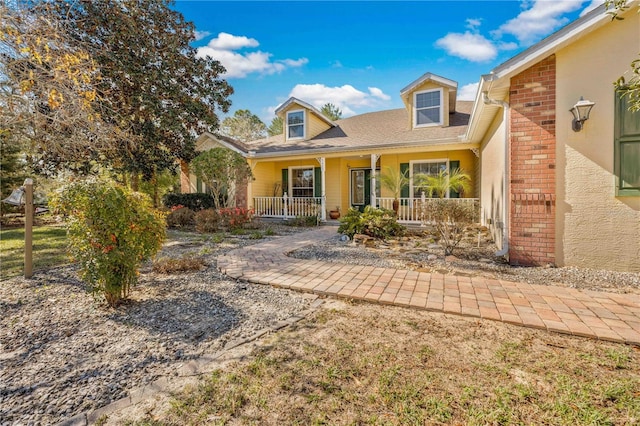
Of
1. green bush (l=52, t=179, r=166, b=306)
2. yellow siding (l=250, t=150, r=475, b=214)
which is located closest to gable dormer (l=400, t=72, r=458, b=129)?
yellow siding (l=250, t=150, r=475, b=214)

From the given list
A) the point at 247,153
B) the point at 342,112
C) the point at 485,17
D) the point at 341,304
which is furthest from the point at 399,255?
the point at 342,112

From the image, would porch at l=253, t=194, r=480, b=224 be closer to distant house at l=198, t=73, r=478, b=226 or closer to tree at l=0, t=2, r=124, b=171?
distant house at l=198, t=73, r=478, b=226

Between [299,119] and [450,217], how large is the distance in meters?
9.56

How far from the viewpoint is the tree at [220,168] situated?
982cm

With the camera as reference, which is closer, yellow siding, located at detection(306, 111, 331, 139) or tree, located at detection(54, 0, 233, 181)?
tree, located at detection(54, 0, 233, 181)

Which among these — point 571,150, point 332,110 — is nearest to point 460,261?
point 571,150

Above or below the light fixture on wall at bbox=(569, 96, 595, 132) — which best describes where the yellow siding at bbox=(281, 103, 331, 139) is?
above

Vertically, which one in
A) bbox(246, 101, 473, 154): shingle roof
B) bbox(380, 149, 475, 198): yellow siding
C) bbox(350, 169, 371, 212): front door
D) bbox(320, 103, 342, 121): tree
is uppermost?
bbox(320, 103, 342, 121): tree

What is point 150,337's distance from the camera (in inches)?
109

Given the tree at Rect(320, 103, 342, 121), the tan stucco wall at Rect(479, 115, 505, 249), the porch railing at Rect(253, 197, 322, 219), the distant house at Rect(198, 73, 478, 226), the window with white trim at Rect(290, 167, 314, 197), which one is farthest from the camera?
the tree at Rect(320, 103, 342, 121)

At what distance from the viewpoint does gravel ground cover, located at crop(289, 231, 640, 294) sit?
4.14 meters

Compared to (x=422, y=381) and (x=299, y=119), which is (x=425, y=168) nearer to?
(x=299, y=119)

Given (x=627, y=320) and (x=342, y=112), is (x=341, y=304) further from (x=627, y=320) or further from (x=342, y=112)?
(x=342, y=112)

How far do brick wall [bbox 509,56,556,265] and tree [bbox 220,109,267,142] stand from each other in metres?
34.2
